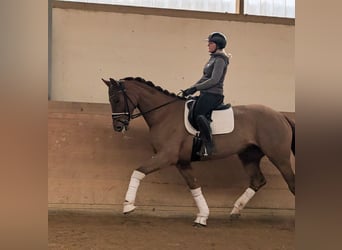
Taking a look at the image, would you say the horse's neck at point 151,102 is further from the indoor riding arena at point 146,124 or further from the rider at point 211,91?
the indoor riding arena at point 146,124

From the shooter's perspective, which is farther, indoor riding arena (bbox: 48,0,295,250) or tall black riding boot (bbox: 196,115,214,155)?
tall black riding boot (bbox: 196,115,214,155)

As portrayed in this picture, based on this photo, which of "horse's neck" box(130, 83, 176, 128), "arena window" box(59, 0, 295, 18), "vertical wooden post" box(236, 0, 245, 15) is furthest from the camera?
"vertical wooden post" box(236, 0, 245, 15)

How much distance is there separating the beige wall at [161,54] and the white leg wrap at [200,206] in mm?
979

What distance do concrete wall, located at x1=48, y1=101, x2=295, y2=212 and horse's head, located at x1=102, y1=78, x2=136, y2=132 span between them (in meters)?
0.29

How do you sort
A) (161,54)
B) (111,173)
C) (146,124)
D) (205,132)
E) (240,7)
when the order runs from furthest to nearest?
1. (240,7)
2. (161,54)
3. (146,124)
4. (111,173)
5. (205,132)

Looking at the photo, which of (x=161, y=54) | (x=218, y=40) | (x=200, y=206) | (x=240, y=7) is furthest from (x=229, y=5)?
(x=200, y=206)

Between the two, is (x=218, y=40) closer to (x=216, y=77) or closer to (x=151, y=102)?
(x=216, y=77)

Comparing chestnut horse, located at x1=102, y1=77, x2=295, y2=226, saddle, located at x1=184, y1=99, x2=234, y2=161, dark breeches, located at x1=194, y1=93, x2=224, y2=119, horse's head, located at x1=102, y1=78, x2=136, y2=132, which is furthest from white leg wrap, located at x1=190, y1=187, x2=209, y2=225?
horse's head, located at x1=102, y1=78, x2=136, y2=132

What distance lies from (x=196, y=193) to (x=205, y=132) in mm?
370

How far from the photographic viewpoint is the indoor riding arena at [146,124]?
2.72 metres

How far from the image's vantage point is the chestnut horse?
114 inches

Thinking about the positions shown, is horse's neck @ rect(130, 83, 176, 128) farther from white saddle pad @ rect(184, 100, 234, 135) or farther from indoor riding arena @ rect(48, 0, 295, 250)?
indoor riding arena @ rect(48, 0, 295, 250)

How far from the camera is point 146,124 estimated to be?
3244mm
